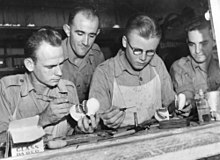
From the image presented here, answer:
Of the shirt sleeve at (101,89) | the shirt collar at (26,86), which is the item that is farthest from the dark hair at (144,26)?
the shirt collar at (26,86)

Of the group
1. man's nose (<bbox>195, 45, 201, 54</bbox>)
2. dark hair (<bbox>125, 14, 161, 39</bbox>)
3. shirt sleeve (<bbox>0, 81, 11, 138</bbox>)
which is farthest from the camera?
man's nose (<bbox>195, 45, 201, 54</bbox>)

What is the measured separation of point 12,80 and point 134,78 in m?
1.03

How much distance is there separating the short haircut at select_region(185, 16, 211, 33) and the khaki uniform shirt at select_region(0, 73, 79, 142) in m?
1.46

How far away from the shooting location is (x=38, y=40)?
5.88 feet

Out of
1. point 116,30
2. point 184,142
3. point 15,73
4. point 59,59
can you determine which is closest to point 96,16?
point 116,30

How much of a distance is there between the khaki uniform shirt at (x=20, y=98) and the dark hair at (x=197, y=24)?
1462 millimetres

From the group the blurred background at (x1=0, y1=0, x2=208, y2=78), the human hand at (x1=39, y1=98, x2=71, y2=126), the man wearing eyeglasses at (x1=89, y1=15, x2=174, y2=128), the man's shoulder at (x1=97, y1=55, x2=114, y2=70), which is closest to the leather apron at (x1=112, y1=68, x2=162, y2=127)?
the man wearing eyeglasses at (x1=89, y1=15, x2=174, y2=128)

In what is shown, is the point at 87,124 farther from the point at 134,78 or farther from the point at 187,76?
the point at 187,76

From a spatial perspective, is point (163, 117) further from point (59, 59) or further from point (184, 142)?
point (59, 59)

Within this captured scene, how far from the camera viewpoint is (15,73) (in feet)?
5.97

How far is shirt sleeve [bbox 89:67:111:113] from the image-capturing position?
210 centimetres

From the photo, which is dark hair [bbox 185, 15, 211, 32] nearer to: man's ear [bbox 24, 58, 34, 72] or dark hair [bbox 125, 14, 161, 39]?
dark hair [bbox 125, 14, 161, 39]

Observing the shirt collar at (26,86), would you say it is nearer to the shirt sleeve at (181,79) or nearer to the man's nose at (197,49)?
the shirt sleeve at (181,79)

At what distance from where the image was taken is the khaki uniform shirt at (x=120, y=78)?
2.13m
